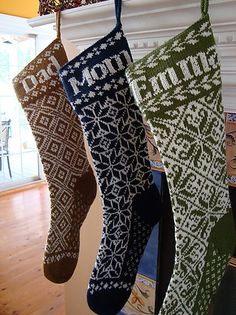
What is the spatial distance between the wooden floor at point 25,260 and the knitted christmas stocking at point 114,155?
5.03 ft

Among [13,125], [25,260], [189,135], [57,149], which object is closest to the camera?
[189,135]

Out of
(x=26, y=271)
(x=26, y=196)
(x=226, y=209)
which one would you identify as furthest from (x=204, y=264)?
(x=26, y=196)

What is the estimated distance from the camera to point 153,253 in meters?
1.10

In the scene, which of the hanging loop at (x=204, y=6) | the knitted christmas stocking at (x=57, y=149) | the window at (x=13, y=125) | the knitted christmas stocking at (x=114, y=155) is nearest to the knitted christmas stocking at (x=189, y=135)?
the hanging loop at (x=204, y=6)

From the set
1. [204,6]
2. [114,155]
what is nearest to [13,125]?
[114,155]

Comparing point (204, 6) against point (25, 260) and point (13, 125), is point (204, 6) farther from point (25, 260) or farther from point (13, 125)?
point (13, 125)

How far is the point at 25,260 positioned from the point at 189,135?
92.4 inches

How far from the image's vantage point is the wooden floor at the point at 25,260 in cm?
213

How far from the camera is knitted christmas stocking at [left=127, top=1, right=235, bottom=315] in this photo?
0.56 m

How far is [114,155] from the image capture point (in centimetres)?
68

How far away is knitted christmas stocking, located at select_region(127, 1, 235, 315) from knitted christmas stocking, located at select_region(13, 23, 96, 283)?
1.03 ft

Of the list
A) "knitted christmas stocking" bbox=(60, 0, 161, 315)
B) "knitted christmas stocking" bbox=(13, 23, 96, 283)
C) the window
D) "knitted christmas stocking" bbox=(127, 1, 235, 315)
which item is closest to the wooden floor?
the window

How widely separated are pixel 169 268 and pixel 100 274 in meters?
0.42

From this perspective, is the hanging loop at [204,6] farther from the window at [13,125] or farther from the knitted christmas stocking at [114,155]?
the window at [13,125]
